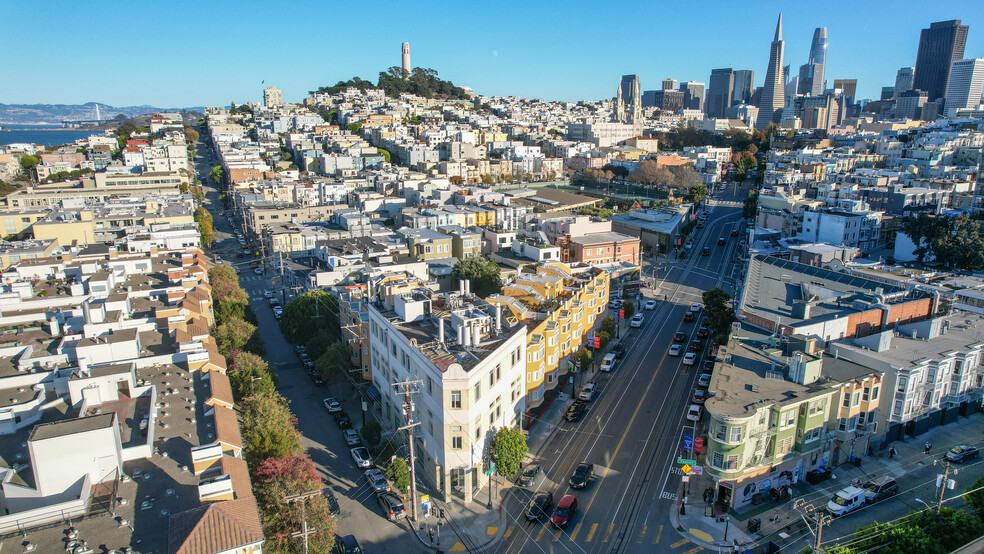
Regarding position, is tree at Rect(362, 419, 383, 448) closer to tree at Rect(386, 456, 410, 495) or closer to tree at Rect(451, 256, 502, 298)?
tree at Rect(386, 456, 410, 495)

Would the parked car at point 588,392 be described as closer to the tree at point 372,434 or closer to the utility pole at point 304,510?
the tree at point 372,434

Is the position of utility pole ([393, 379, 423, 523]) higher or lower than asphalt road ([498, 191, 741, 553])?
higher

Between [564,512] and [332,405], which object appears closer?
[564,512]

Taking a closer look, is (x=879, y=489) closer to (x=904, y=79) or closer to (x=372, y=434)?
(x=372, y=434)

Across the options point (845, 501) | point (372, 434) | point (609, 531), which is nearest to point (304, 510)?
point (372, 434)

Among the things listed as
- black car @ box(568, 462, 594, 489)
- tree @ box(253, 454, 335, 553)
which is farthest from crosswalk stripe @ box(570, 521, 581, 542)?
tree @ box(253, 454, 335, 553)

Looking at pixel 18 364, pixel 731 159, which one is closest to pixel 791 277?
pixel 18 364

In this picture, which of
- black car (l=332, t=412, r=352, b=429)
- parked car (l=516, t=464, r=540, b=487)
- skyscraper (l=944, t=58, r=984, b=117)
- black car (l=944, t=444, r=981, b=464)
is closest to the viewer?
parked car (l=516, t=464, r=540, b=487)
